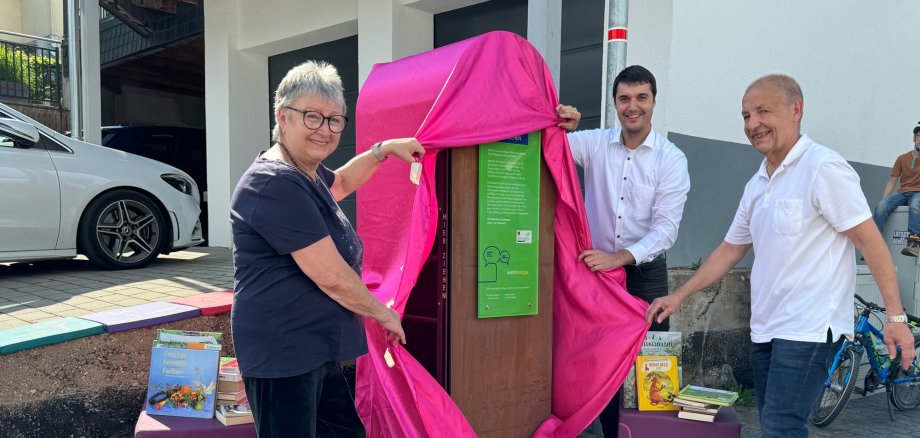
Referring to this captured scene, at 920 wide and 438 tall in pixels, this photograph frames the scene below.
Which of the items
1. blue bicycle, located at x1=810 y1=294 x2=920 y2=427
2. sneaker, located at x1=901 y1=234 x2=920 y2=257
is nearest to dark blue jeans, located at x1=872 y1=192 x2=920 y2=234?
sneaker, located at x1=901 y1=234 x2=920 y2=257

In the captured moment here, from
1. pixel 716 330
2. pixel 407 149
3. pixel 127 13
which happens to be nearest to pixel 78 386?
pixel 407 149

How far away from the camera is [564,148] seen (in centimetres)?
286

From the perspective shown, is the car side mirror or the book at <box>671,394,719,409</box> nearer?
the book at <box>671,394,719,409</box>

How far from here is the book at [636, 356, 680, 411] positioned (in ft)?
10.3

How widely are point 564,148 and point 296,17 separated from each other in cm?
595

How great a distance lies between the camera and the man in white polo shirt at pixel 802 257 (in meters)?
2.17

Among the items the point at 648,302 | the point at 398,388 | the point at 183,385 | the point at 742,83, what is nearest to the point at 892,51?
the point at 742,83

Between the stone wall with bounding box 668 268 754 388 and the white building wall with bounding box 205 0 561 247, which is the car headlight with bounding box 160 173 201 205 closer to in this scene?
the white building wall with bounding box 205 0 561 247

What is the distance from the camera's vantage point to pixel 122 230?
5.53 m

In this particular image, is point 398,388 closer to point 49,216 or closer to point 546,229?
point 546,229

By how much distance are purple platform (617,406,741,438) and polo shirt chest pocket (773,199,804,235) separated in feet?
3.68

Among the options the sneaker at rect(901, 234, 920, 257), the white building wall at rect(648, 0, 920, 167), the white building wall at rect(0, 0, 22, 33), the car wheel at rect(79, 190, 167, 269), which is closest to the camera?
the white building wall at rect(648, 0, 920, 167)

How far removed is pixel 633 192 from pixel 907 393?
3479mm

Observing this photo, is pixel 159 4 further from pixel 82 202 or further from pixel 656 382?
pixel 656 382
